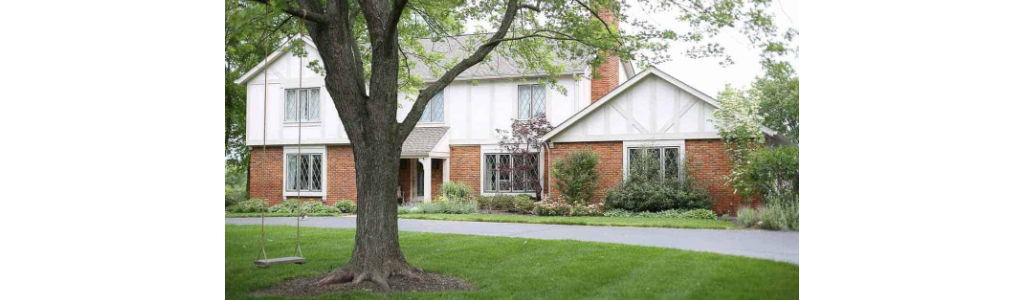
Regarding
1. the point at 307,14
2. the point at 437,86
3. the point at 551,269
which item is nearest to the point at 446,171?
the point at 551,269

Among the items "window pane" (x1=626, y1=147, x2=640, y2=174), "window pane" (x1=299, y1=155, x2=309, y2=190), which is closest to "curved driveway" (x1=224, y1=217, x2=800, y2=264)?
"window pane" (x1=626, y1=147, x2=640, y2=174)

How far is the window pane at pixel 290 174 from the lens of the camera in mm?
14341

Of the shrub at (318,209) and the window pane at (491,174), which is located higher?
the window pane at (491,174)

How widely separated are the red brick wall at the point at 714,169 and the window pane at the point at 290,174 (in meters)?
7.38

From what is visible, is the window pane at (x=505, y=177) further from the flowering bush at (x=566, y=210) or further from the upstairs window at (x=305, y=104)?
the upstairs window at (x=305, y=104)

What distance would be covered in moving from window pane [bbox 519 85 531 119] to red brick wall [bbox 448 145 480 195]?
1.00 metres

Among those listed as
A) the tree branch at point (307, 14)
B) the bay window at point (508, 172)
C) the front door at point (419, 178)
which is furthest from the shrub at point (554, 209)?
the tree branch at point (307, 14)

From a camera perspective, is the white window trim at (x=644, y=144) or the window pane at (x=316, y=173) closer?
the white window trim at (x=644, y=144)

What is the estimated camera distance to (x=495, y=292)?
4879 millimetres
